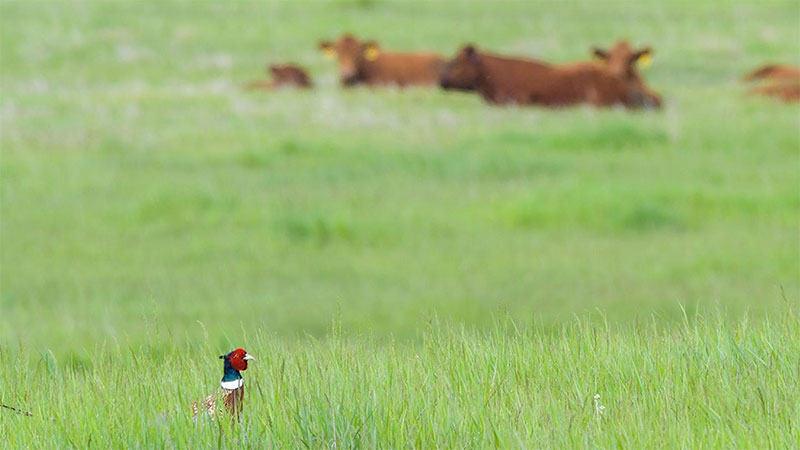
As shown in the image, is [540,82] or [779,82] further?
[540,82]

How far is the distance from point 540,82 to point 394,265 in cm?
1031

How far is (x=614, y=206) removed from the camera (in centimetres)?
935

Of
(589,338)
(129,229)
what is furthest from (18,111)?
(589,338)

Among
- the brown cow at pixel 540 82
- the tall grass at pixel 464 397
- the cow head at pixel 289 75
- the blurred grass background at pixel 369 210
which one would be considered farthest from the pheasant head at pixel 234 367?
the cow head at pixel 289 75

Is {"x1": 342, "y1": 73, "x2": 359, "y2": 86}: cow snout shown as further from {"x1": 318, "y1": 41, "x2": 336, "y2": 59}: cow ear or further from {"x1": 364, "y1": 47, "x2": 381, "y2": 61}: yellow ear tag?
{"x1": 318, "y1": 41, "x2": 336, "y2": 59}: cow ear

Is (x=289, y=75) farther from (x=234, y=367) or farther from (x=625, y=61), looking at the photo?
(x=234, y=367)

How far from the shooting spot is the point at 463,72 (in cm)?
1892

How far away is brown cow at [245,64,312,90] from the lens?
19.1 m

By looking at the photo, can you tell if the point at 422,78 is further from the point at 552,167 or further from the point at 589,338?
the point at 589,338

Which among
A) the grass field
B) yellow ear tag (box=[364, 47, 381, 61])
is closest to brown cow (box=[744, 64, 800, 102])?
the grass field

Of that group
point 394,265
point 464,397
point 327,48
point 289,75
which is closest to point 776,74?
point 289,75

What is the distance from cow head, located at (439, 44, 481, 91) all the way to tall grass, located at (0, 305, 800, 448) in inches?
610

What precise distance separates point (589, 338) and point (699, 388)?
1.72 feet

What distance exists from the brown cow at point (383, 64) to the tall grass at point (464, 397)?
58.6ft
